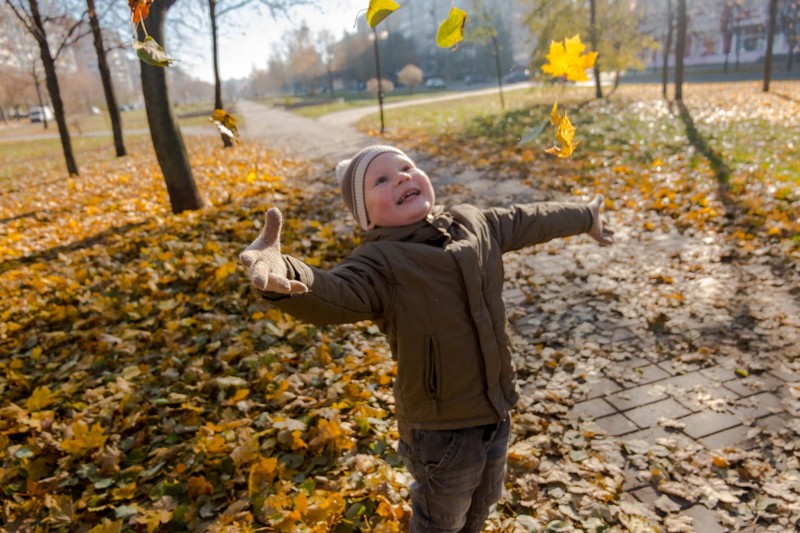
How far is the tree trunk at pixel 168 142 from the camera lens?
7.19 m

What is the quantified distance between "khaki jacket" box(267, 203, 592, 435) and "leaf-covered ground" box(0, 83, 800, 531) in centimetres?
87

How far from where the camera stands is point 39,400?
3295mm

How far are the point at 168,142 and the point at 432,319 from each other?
702 centimetres

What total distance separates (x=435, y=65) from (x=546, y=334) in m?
71.6

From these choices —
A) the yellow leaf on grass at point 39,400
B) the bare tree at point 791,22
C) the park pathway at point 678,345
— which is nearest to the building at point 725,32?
the bare tree at point 791,22

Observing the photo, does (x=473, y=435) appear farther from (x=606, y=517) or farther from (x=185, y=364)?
(x=185, y=364)

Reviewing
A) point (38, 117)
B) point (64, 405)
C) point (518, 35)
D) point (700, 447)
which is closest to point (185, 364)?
point (64, 405)

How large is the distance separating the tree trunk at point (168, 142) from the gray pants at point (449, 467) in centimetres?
668

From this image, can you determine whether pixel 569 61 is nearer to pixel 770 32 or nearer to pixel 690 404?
pixel 690 404

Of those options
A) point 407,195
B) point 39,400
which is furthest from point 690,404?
point 39,400

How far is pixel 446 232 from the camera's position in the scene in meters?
1.77

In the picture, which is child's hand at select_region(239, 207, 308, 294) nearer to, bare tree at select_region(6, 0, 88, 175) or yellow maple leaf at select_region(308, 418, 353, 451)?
yellow maple leaf at select_region(308, 418, 353, 451)

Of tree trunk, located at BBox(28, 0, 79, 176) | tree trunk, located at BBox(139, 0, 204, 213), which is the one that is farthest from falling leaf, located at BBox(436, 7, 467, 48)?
tree trunk, located at BBox(28, 0, 79, 176)

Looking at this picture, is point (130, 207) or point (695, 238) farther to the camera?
point (130, 207)
